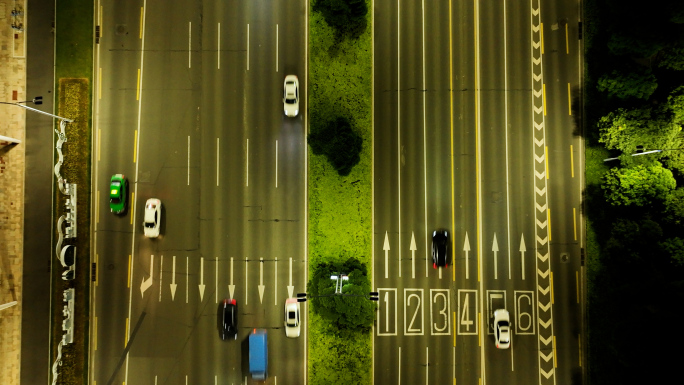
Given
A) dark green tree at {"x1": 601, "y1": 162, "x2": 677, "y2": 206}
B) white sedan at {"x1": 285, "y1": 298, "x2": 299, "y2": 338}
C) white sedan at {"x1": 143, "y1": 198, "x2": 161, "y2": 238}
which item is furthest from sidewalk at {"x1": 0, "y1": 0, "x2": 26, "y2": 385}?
dark green tree at {"x1": 601, "y1": 162, "x2": 677, "y2": 206}

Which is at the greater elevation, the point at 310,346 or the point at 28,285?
the point at 28,285

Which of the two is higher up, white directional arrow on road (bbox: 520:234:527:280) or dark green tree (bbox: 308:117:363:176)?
dark green tree (bbox: 308:117:363:176)

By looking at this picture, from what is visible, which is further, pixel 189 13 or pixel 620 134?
pixel 189 13

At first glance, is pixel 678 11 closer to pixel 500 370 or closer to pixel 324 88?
pixel 324 88

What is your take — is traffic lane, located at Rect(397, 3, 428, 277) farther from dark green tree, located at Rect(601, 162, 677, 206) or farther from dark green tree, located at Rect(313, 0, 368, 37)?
dark green tree, located at Rect(601, 162, 677, 206)

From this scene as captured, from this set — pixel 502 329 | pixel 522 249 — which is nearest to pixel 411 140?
pixel 522 249

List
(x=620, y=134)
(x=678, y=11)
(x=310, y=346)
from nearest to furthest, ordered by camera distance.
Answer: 1. (x=678, y=11)
2. (x=620, y=134)
3. (x=310, y=346)

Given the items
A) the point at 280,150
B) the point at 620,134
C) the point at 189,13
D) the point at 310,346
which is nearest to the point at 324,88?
the point at 280,150
